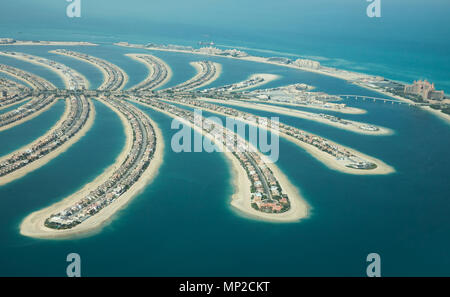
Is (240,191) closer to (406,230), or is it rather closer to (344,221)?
(344,221)

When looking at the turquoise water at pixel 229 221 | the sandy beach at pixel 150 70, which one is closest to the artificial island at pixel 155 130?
the sandy beach at pixel 150 70

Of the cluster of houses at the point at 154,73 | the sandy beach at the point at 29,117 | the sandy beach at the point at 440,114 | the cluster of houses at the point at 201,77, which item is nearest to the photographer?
the sandy beach at the point at 29,117

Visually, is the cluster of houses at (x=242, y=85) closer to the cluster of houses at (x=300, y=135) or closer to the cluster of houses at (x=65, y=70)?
the cluster of houses at (x=300, y=135)

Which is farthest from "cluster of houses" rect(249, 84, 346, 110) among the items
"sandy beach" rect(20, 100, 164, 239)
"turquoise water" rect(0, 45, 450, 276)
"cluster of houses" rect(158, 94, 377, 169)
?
"sandy beach" rect(20, 100, 164, 239)

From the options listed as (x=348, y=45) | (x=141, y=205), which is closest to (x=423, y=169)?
(x=141, y=205)

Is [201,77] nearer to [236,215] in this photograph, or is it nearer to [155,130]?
[155,130]

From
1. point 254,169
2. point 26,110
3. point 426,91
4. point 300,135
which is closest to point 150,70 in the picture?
point 26,110

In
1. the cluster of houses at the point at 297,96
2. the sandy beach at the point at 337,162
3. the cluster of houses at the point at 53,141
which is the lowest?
the sandy beach at the point at 337,162

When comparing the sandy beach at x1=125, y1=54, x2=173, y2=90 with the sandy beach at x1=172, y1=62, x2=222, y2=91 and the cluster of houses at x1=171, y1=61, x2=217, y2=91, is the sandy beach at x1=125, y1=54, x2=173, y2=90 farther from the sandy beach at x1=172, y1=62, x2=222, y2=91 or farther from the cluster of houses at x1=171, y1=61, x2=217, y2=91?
the cluster of houses at x1=171, y1=61, x2=217, y2=91
